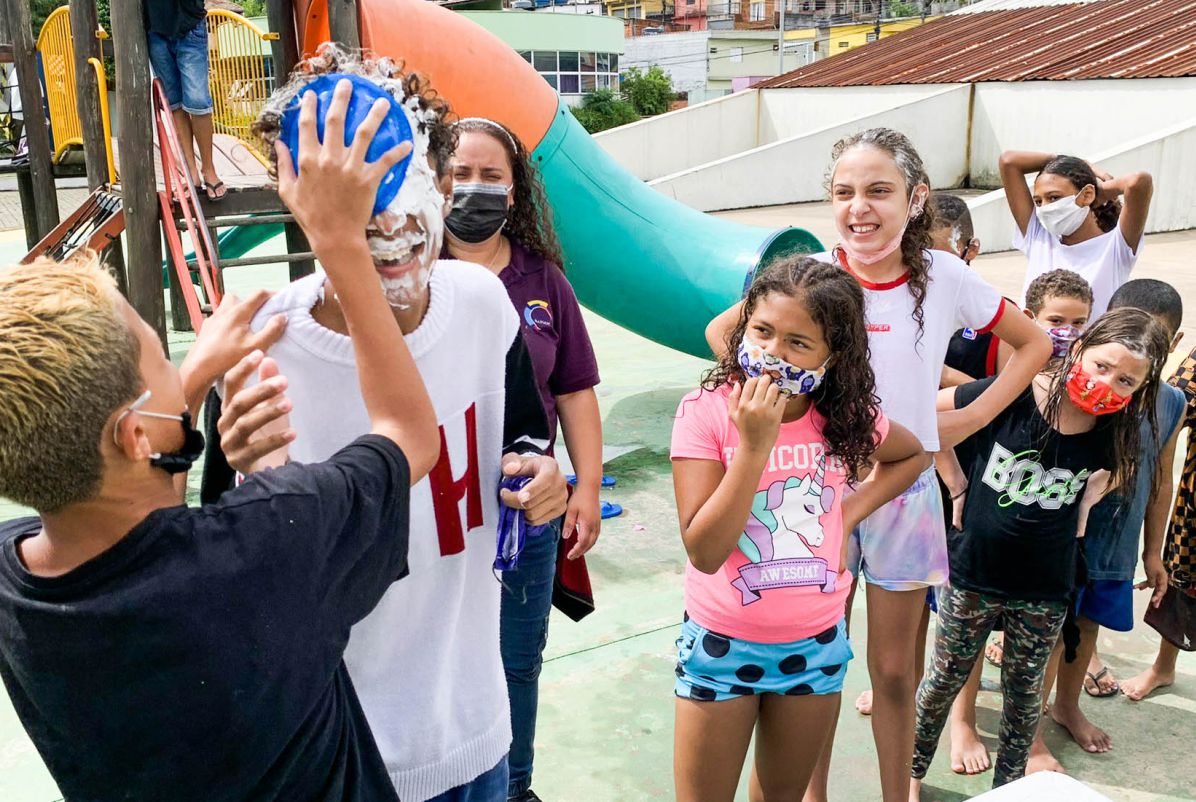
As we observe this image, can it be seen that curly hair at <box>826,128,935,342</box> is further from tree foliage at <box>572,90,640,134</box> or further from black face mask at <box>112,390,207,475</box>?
tree foliage at <box>572,90,640,134</box>

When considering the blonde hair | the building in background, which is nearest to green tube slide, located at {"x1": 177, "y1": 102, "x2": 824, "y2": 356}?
the blonde hair

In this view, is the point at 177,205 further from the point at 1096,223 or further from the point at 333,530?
the point at 333,530

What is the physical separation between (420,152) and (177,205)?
4915 millimetres

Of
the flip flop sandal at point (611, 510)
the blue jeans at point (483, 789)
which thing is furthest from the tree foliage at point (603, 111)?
the blue jeans at point (483, 789)

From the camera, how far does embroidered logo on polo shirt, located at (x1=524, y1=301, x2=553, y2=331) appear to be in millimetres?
2529

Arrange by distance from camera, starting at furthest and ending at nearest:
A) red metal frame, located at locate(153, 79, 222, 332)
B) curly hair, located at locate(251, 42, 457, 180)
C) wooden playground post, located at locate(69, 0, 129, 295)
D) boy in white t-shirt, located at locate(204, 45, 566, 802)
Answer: wooden playground post, located at locate(69, 0, 129, 295)
red metal frame, located at locate(153, 79, 222, 332)
boy in white t-shirt, located at locate(204, 45, 566, 802)
curly hair, located at locate(251, 42, 457, 180)

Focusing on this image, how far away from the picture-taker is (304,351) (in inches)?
57.8

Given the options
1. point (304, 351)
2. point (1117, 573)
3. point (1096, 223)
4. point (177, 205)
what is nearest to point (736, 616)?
point (304, 351)

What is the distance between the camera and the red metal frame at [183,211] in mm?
5105

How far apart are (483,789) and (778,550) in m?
0.82

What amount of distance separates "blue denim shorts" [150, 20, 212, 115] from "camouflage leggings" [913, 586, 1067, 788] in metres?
4.78

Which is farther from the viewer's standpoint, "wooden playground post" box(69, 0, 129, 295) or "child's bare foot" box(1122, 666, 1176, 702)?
"wooden playground post" box(69, 0, 129, 295)

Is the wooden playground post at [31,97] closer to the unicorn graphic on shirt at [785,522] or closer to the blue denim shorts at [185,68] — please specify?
the blue denim shorts at [185,68]

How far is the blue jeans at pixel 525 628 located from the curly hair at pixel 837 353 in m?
0.58
